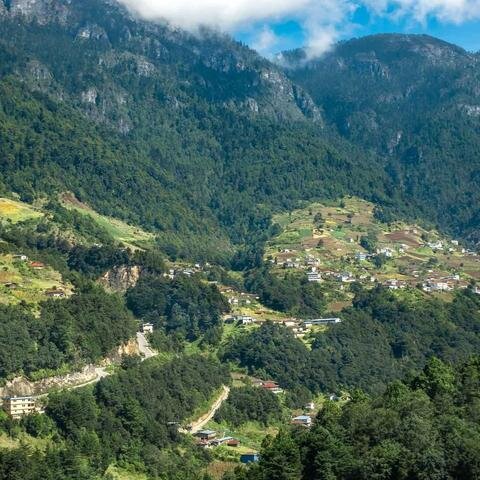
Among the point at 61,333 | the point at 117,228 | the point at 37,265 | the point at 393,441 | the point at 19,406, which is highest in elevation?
the point at 117,228

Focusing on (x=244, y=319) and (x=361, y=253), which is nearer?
(x=244, y=319)

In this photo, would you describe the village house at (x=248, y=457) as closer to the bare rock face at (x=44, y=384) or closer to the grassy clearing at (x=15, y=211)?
the bare rock face at (x=44, y=384)

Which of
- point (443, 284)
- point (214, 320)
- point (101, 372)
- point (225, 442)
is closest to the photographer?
point (225, 442)

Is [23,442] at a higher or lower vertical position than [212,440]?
lower

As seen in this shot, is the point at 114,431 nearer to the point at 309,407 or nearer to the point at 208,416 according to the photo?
the point at 208,416

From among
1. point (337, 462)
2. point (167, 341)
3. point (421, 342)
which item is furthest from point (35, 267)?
point (337, 462)

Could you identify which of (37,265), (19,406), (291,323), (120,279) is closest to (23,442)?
(19,406)

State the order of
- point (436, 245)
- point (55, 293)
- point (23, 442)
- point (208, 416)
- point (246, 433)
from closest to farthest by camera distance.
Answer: point (23, 442), point (246, 433), point (208, 416), point (55, 293), point (436, 245)

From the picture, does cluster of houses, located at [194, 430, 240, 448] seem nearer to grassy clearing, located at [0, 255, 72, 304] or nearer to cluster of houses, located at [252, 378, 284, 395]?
cluster of houses, located at [252, 378, 284, 395]
